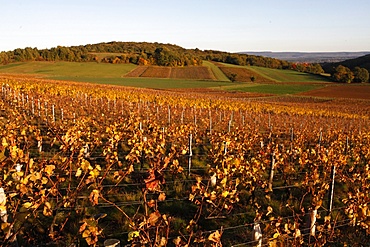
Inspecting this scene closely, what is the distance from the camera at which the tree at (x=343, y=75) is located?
251ft

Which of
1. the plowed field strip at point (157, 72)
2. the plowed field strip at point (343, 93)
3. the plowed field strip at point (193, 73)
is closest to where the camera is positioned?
the plowed field strip at point (343, 93)

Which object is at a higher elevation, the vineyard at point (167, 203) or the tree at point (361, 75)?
the tree at point (361, 75)

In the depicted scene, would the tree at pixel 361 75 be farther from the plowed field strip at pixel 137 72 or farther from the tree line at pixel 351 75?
the plowed field strip at pixel 137 72

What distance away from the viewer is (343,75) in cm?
7781

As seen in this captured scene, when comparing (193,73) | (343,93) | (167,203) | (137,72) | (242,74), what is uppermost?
(137,72)

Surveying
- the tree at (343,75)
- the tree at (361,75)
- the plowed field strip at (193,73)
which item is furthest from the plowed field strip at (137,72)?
the tree at (361,75)

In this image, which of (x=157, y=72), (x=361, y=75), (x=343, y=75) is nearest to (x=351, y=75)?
(x=343, y=75)

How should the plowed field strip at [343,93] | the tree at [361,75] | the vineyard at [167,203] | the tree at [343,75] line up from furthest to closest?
the tree at [343,75], the tree at [361,75], the plowed field strip at [343,93], the vineyard at [167,203]

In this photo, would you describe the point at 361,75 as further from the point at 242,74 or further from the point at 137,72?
the point at 137,72

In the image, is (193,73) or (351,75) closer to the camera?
(351,75)

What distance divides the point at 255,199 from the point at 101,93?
24.1 metres

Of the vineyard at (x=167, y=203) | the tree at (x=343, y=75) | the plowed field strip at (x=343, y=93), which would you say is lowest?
the plowed field strip at (x=343, y=93)

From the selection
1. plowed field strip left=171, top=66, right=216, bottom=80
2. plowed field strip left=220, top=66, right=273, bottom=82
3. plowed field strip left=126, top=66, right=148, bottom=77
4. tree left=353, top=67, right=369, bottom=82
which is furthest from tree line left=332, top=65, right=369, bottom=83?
plowed field strip left=126, top=66, right=148, bottom=77

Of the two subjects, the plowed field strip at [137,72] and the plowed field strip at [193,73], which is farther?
the plowed field strip at [193,73]
